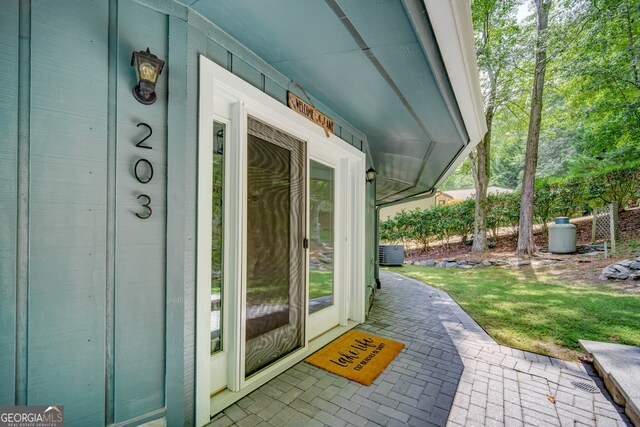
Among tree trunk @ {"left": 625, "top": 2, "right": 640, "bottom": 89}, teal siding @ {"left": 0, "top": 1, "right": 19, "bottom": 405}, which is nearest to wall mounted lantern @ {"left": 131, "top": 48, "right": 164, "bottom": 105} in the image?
teal siding @ {"left": 0, "top": 1, "right": 19, "bottom": 405}

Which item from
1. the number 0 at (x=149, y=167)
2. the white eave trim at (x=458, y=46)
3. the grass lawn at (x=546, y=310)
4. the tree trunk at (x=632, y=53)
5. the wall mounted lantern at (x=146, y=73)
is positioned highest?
the tree trunk at (x=632, y=53)

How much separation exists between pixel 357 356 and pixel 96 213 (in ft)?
8.16

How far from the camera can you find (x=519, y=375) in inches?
95.8

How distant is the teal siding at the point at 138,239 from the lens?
1.44 m

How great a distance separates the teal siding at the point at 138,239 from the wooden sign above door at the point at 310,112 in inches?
42.8

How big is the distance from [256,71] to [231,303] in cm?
176

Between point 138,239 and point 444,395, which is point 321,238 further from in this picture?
point 138,239

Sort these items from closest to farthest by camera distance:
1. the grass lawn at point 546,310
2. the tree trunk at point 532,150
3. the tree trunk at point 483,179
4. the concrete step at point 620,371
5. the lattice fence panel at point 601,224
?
the concrete step at point 620,371, the grass lawn at point 546,310, the lattice fence panel at point 601,224, the tree trunk at point 532,150, the tree trunk at point 483,179

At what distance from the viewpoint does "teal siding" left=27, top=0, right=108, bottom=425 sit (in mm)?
1233

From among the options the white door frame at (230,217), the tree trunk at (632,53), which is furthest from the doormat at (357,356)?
the tree trunk at (632,53)

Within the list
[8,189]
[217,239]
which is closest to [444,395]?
[217,239]

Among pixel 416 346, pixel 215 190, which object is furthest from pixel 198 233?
pixel 416 346

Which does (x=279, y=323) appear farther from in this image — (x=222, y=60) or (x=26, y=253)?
(x=222, y=60)

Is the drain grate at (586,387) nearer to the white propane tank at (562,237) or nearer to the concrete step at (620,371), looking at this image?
the concrete step at (620,371)
